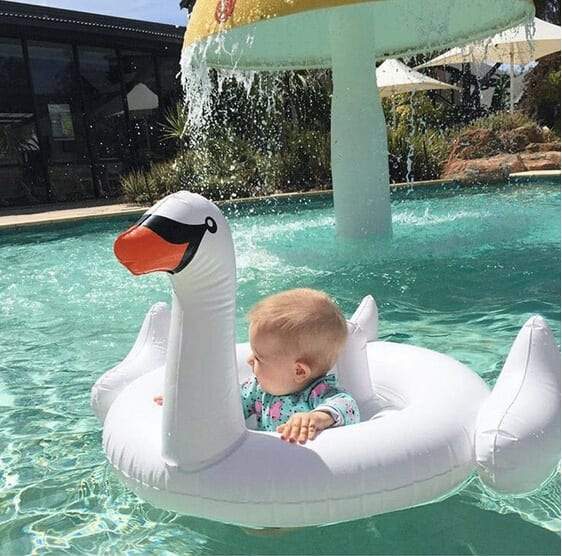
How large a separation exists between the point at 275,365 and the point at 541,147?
1327 cm

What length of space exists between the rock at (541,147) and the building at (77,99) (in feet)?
26.2

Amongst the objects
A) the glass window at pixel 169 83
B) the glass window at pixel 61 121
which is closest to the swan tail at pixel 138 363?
the glass window at pixel 61 121

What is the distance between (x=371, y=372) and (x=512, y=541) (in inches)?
30.1

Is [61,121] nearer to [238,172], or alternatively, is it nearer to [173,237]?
[238,172]

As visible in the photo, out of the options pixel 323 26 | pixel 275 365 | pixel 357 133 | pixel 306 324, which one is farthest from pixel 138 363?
pixel 323 26

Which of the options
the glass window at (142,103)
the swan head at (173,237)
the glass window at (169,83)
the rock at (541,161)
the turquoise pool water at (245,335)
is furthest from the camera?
the glass window at (169,83)

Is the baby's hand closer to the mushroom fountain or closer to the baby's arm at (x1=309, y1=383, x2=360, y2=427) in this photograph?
the baby's arm at (x1=309, y1=383, x2=360, y2=427)

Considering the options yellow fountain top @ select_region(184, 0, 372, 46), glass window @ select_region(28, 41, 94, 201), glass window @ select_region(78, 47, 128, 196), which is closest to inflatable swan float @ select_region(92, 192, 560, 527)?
yellow fountain top @ select_region(184, 0, 372, 46)

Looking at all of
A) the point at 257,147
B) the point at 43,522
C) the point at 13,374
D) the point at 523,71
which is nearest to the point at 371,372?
the point at 43,522

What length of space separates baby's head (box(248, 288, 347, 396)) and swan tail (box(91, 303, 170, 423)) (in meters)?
0.59

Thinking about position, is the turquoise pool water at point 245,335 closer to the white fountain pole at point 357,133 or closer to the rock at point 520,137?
the white fountain pole at point 357,133

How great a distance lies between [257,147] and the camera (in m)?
14.6

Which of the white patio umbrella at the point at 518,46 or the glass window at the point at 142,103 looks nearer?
the white patio umbrella at the point at 518,46

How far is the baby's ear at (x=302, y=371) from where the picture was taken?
2148 mm
